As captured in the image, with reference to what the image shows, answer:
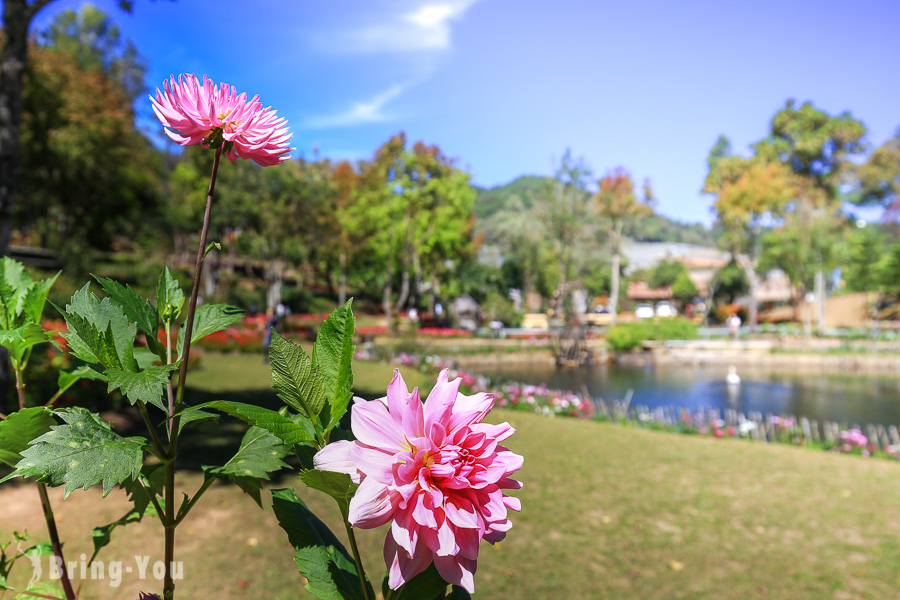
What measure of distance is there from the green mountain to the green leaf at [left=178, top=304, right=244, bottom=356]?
59.7 meters

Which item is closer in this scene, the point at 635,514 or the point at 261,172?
the point at 635,514

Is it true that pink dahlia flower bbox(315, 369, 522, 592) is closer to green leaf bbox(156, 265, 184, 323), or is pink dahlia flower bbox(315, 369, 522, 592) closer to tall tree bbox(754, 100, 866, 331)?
green leaf bbox(156, 265, 184, 323)

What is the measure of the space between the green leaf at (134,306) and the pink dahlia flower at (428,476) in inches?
10.9

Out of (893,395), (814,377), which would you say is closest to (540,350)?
(814,377)

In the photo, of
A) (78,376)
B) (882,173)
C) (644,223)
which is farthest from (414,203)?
(644,223)

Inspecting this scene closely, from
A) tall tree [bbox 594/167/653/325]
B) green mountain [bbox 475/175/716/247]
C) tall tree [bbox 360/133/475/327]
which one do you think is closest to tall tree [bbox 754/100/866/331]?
tall tree [bbox 594/167/653/325]

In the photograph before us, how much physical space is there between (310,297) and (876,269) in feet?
102

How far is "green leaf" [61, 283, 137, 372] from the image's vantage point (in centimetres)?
55

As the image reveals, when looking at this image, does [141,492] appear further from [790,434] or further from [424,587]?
[790,434]

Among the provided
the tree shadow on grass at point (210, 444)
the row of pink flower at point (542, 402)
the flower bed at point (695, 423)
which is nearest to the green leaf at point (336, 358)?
the tree shadow on grass at point (210, 444)

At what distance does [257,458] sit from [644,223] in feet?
302

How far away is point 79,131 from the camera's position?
1848 cm

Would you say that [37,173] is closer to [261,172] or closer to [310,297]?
[261,172]

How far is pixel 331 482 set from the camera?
488 mm
